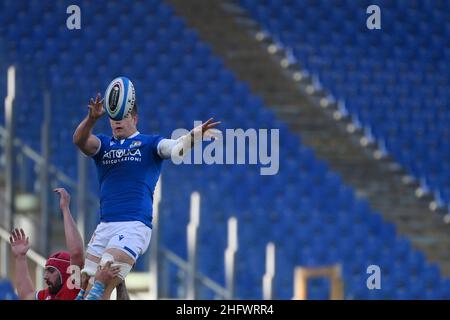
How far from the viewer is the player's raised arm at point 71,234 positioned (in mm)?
6438

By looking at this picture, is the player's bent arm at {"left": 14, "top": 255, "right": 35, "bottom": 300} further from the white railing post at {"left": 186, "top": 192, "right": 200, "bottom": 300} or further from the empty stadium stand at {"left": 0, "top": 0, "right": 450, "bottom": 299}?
the empty stadium stand at {"left": 0, "top": 0, "right": 450, "bottom": 299}

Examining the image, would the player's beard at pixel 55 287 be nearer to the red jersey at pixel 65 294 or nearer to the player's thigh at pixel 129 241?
the red jersey at pixel 65 294

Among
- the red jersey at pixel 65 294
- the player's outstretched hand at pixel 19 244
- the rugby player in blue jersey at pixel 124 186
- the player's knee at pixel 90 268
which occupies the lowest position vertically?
the red jersey at pixel 65 294

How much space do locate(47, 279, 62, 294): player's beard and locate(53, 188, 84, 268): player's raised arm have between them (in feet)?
0.40

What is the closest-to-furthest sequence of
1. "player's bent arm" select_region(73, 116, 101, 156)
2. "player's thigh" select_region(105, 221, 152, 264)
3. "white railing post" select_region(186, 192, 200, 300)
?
"player's bent arm" select_region(73, 116, 101, 156), "player's thigh" select_region(105, 221, 152, 264), "white railing post" select_region(186, 192, 200, 300)

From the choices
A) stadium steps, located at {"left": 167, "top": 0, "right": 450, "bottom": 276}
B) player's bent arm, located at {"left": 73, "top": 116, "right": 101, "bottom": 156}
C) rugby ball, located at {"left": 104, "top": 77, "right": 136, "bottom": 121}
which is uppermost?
stadium steps, located at {"left": 167, "top": 0, "right": 450, "bottom": 276}

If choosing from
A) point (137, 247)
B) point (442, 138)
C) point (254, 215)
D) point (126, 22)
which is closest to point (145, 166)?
point (137, 247)

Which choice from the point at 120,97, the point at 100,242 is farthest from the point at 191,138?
the point at 100,242

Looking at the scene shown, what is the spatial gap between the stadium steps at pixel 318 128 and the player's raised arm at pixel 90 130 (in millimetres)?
7743

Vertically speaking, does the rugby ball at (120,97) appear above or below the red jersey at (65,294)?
above

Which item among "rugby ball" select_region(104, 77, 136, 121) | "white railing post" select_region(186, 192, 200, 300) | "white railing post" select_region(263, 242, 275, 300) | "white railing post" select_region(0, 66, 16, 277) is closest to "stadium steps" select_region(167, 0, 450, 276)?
"white railing post" select_region(263, 242, 275, 300)

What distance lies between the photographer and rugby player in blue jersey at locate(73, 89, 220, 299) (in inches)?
249

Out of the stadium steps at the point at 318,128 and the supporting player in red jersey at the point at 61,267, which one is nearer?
the supporting player in red jersey at the point at 61,267

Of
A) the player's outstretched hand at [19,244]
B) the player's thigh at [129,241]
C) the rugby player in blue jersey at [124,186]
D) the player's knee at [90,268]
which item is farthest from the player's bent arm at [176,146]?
the player's outstretched hand at [19,244]
